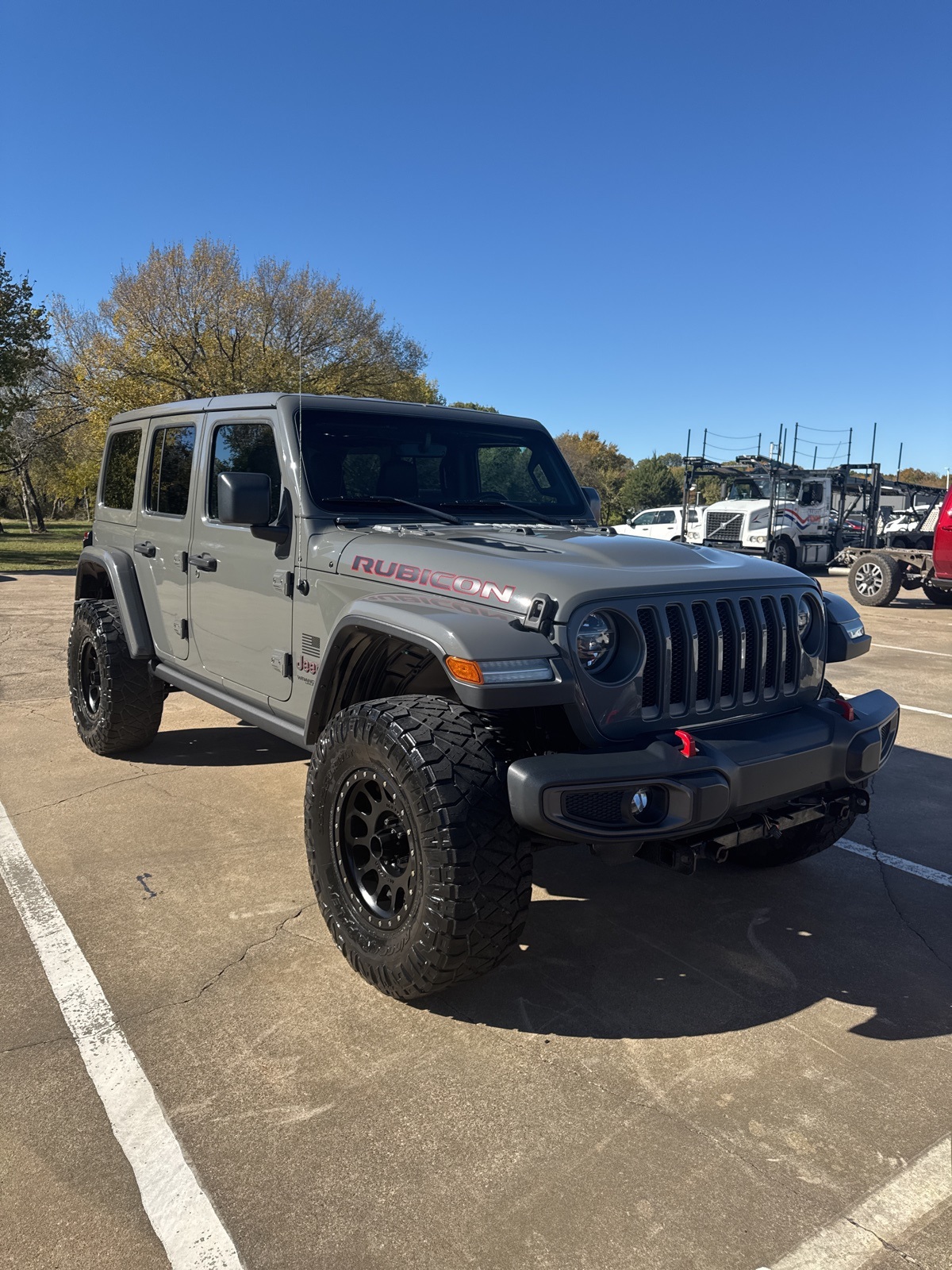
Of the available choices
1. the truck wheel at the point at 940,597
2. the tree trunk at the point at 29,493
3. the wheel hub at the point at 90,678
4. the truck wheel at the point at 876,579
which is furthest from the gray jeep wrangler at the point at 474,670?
the tree trunk at the point at 29,493

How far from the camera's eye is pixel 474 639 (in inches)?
105

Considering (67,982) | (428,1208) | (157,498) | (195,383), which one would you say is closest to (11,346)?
(195,383)

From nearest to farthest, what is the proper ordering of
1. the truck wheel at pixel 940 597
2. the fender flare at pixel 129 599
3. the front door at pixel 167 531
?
the front door at pixel 167 531 → the fender flare at pixel 129 599 → the truck wheel at pixel 940 597

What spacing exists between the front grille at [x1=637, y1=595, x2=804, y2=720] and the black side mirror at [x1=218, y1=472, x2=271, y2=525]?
5.15 ft

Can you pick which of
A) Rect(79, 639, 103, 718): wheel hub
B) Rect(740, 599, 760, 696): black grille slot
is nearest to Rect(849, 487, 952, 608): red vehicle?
Rect(740, 599, 760, 696): black grille slot

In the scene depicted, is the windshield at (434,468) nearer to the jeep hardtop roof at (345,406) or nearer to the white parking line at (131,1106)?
the jeep hardtop roof at (345,406)

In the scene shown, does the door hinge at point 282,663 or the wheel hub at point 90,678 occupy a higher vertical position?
the door hinge at point 282,663

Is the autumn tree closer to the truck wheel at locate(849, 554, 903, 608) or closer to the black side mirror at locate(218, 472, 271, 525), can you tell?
the truck wheel at locate(849, 554, 903, 608)

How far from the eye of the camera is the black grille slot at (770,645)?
3277 millimetres

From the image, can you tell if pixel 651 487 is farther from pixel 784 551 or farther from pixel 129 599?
pixel 129 599

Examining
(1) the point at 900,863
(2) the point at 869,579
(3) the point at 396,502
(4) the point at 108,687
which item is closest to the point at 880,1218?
(1) the point at 900,863

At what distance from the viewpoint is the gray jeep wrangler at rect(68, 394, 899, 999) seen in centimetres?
263

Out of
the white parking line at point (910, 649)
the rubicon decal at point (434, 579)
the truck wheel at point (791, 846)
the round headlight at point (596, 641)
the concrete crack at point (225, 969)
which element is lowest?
the concrete crack at point (225, 969)

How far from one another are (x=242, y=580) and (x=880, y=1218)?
10.5 feet
